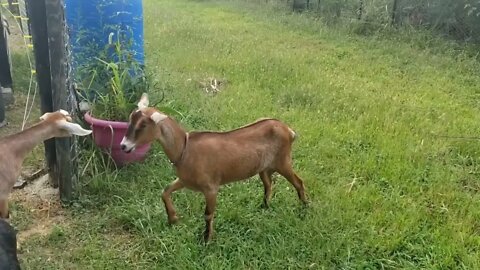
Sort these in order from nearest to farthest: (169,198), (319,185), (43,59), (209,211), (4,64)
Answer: (209,211)
(169,198)
(43,59)
(319,185)
(4,64)

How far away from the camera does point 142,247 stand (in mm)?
3189

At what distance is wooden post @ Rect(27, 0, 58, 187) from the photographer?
3571 mm

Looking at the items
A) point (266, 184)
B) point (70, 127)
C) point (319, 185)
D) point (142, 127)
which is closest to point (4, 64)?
point (70, 127)

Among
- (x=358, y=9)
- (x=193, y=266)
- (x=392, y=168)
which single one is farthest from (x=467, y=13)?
(x=193, y=266)

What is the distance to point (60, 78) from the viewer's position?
3.47 meters

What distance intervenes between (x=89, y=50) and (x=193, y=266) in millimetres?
2198

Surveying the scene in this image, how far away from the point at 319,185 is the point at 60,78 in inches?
76.3

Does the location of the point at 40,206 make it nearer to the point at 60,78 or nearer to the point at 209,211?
the point at 60,78

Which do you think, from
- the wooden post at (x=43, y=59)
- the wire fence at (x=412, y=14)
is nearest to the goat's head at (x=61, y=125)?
the wooden post at (x=43, y=59)

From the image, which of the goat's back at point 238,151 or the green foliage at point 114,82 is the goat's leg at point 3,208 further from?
the green foliage at point 114,82

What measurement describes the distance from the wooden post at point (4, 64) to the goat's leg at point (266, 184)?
3.36 m

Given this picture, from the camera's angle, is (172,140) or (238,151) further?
(238,151)

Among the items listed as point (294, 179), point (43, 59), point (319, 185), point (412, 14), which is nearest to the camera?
point (294, 179)

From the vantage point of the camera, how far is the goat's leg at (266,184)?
3.46m
